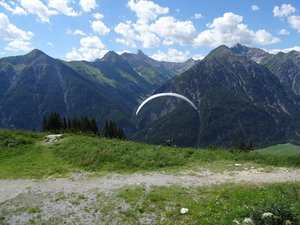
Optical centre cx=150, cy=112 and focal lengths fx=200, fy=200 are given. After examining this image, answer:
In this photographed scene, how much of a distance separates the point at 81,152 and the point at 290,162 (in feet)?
60.3

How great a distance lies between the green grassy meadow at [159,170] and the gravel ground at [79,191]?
1.12 feet

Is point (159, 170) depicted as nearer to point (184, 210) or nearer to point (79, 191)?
point (79, 191)

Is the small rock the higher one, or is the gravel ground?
the small rock

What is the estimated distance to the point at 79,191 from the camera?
40.2 ft

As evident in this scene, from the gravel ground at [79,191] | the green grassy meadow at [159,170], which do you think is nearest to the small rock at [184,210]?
the green grassy meadow at [159,170]

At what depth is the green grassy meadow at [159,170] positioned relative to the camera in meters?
8.66

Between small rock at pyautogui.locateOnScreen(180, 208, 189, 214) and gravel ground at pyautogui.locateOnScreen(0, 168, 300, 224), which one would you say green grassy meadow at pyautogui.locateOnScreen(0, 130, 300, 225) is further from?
gravel ground at pyautogui.locateOnScreen(0, 168, 300, 224)

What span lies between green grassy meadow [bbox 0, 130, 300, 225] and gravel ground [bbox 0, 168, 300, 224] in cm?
34

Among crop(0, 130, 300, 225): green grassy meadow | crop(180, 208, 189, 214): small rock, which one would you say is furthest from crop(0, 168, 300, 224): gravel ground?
crop(180, 208, 189, 214): small rock

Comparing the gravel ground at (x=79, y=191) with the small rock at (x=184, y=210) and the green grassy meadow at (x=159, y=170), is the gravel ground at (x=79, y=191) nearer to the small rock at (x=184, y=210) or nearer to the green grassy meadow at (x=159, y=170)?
the green grassy meadow at (x=159, y=170)

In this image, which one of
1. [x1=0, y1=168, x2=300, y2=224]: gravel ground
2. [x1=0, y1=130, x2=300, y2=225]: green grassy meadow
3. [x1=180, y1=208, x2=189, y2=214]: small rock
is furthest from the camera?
[x1=0, y1=168, x2=300, y2=224]: gravel ground

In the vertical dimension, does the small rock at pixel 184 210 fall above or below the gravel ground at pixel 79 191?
above

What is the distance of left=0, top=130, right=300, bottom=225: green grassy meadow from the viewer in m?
8.66

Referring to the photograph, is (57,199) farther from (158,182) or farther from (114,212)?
(158,182)
